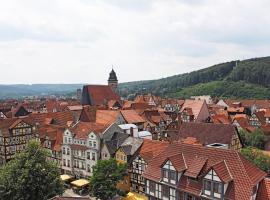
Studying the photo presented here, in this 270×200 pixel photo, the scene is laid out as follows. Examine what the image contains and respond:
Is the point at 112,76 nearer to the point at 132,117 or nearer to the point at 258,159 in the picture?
the point at 132,117

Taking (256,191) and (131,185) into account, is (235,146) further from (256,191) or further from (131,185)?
(256,191)

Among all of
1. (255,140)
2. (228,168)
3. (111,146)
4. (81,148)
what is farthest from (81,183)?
(255,140)

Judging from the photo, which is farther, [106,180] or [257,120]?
[257,120]

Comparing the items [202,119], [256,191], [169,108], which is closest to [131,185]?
[256,191]

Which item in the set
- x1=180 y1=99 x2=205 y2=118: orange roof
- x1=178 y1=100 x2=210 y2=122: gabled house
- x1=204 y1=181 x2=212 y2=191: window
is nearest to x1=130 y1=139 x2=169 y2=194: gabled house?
x1=204 y1=181 x2=212 y2=191: window

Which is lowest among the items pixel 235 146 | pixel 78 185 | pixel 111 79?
pixel 78 185

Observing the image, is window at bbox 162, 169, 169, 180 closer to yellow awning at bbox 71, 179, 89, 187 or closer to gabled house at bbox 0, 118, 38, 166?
yellow awning at bbox 71, 179, 89, 187

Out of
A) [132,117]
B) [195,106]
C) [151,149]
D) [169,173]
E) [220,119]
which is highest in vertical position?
[195,106]
